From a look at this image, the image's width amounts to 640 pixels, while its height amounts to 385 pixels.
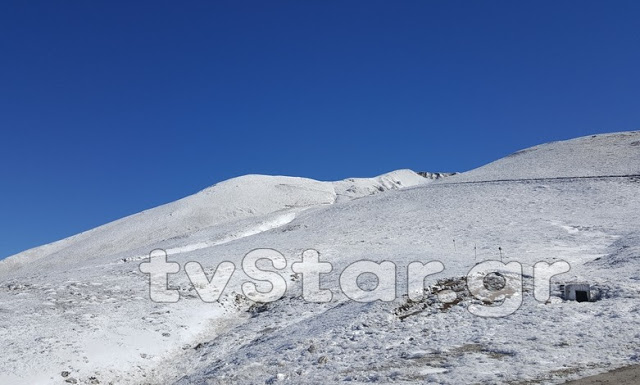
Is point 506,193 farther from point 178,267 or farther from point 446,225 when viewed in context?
point 178,267

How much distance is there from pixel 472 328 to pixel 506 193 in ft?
106

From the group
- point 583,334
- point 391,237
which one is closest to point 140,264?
point 391,237

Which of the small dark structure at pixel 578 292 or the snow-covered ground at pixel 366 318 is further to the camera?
the small dark structure at pixel 578 292

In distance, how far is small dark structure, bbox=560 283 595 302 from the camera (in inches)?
636

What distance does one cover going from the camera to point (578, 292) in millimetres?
16328

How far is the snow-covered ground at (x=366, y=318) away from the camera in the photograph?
12.5 m

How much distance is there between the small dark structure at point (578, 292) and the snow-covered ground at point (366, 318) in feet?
1.42

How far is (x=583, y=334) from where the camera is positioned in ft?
43.0

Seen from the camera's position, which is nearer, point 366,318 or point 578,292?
point 366,318

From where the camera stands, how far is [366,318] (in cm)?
1573

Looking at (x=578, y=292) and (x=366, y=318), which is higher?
(x=578, y=292)

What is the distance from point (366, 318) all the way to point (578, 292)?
609 centimetres

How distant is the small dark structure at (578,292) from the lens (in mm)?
16156

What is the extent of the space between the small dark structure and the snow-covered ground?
1.42ft
